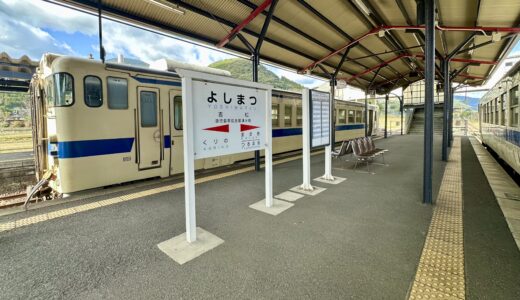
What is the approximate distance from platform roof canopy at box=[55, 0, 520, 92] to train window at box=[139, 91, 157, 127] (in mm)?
1623

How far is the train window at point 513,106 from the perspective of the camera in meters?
5.22

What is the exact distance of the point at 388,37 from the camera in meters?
8.60

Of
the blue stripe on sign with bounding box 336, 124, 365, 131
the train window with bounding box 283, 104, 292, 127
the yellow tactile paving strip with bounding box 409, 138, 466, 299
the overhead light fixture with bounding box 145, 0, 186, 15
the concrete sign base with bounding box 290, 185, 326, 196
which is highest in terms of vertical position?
the overhead light fixture with bounding box 145, 0, 186, 15

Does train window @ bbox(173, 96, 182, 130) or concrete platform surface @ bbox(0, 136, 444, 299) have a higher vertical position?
train window @ bbox(173, 96, 182, 130)

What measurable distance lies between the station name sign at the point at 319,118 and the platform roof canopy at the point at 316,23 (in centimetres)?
218

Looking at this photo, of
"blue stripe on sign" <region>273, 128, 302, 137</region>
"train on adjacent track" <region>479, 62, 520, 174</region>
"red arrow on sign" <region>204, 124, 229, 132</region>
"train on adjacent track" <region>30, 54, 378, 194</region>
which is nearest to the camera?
"red arrow on sign" <region>204, 124, 229, 132</region>

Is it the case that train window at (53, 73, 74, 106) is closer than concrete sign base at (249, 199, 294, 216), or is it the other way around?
concrete sign base at (249, 199, 294, 216)

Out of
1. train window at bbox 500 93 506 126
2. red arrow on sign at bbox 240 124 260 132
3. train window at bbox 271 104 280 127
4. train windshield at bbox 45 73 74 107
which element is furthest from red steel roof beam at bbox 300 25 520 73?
train windshield at bbox 45 73 74 107

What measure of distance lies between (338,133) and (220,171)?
8.16 meters

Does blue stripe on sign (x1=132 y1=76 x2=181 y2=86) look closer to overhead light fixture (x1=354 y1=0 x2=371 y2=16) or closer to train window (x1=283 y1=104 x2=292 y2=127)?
train window (x1=283 y1=104 x2=292 y2=127)

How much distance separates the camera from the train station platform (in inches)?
79.7

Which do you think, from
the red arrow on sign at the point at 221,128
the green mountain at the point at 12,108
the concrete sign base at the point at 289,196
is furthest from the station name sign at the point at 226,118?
the green mountain at the point at 12,108

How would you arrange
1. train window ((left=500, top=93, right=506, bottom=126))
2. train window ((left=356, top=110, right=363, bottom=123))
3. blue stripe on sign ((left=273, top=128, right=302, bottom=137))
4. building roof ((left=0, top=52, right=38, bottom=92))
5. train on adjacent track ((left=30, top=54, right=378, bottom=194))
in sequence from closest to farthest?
train on adjacent track ((left=30, top=54, right=378, bottom=194))
train window ((left=500, top=93, right=506, bottom=126))
building roof ((left=0, top=52, right=38, bottom=92))
blue stripe on sign ((left=273, top=128, right=302, bottom=137))
train window ((left=356, top=110, right=363, bottom=123))

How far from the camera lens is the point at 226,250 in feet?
8.58
